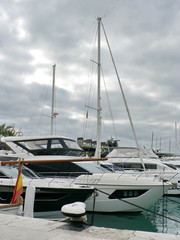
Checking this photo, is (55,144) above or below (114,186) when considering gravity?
above

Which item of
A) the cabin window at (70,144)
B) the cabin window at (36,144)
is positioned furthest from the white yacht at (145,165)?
the cabin window at (36,144)

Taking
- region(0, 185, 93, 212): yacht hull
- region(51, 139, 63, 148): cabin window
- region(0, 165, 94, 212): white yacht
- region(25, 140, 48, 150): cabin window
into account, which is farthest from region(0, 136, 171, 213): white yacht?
region(25, 140, 48, 150): cabin window

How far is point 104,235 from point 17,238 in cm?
143

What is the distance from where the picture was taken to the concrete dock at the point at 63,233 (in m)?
4.31

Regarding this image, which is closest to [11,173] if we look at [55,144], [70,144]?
[55,144]

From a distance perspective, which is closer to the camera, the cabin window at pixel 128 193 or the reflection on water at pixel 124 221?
the reflection on water at pixel 124 221

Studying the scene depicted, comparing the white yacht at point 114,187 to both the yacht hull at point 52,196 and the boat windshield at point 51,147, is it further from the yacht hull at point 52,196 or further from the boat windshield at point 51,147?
the boat windshield at point 51,147

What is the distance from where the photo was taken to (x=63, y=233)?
4504 mm

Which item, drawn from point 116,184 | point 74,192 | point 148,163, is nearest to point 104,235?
point 74,192

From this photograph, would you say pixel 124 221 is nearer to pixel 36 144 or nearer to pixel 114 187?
pixel 114 187

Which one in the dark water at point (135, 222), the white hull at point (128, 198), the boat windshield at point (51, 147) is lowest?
the dark water at point (135, 222)

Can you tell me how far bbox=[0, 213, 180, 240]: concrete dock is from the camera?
4.31 meters

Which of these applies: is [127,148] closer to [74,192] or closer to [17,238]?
[74,192]

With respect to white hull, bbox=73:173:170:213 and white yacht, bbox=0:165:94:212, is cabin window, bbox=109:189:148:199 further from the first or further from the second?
white yacht, bbox=0:165:94:212
